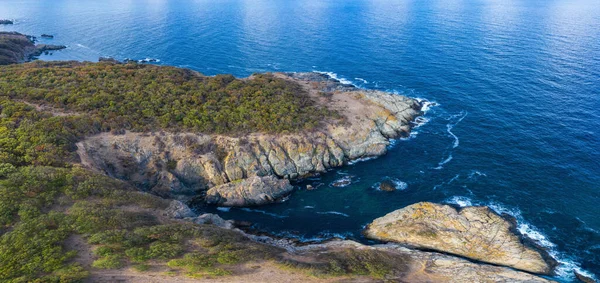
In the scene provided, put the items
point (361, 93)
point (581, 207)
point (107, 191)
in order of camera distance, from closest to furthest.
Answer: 1. point (107, 191)
2. point (581, 207)
3. point (361, 93)

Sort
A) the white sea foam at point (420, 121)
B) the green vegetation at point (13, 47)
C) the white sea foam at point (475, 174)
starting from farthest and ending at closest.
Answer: the green vegetation at point (13, 47) → the white sea foam at point (420, 121) → the white sea foam at point (475, 174)

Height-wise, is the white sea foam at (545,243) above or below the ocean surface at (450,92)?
below

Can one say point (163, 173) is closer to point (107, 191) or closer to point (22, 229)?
point (107, 191)

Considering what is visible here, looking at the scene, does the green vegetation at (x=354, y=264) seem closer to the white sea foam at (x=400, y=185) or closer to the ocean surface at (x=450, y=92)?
the ocean surface at (x=450, y=92)

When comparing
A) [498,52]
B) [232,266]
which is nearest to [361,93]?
[232,266]

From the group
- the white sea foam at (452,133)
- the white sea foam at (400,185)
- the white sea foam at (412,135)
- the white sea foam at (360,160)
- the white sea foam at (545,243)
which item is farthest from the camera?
the white sea foam at (412,135)

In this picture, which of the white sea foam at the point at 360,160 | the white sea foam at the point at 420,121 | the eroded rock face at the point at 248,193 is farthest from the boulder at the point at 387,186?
the white sea foam at the point at 420,121

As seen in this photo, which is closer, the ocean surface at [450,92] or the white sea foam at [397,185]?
the ocean surface at [450,92]
